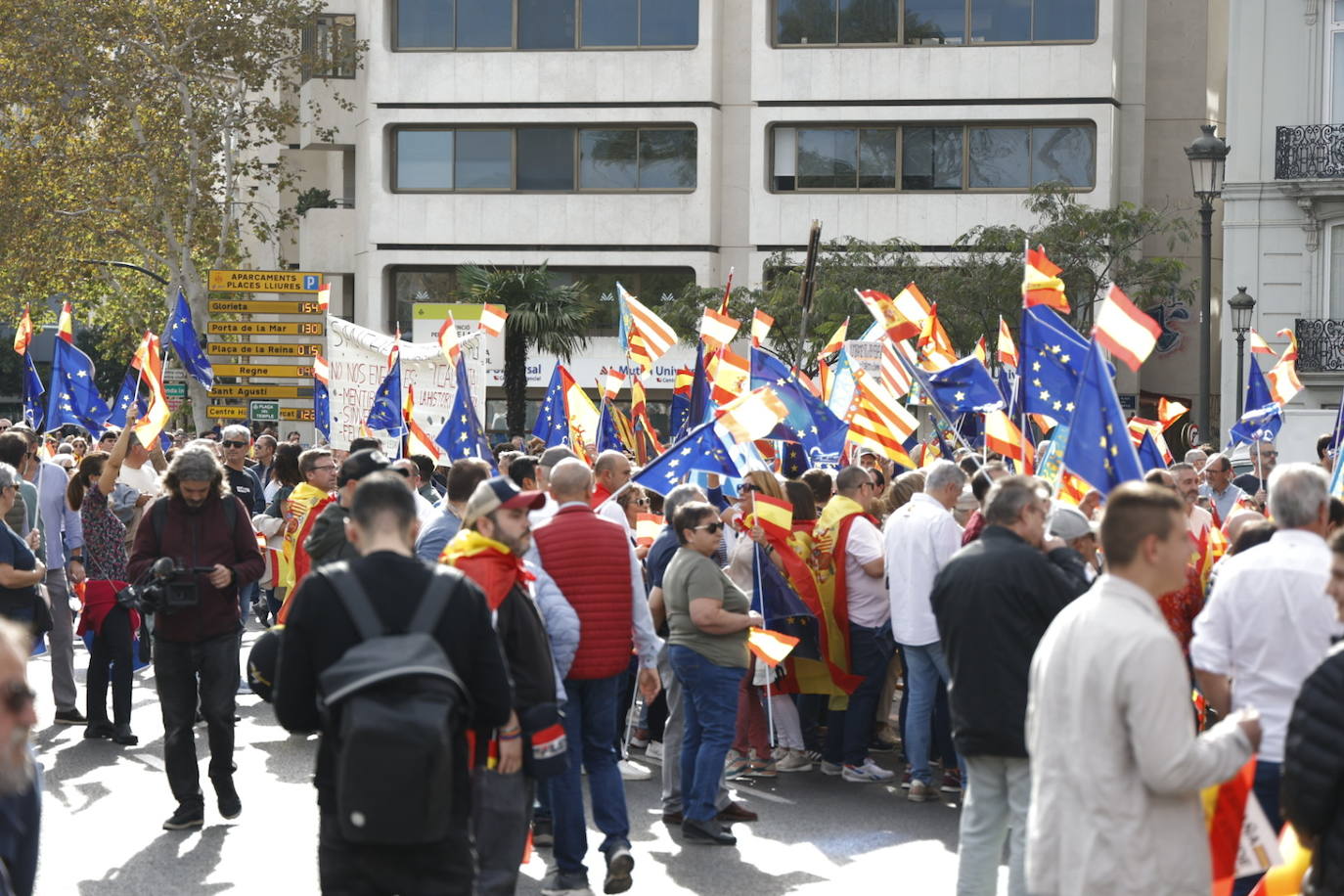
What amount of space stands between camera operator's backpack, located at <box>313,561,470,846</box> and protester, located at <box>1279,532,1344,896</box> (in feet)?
7.47

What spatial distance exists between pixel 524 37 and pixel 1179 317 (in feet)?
58.4

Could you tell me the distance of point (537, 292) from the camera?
133ft

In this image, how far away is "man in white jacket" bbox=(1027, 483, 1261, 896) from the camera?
474cm

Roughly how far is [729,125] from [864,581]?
1498 inches

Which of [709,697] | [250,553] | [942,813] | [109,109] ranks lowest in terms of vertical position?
[942,813]

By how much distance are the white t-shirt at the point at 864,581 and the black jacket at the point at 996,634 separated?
13.7 feet

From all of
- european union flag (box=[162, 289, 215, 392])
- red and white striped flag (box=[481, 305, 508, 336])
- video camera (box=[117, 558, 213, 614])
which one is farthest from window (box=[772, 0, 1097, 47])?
video camera (box=[117, 558, 213, 614])

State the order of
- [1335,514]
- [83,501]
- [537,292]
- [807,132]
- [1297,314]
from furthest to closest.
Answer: [807,132], [537,292], [1297,314], [83,501], [1335,514]

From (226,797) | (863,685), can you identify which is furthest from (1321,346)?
(226,797)

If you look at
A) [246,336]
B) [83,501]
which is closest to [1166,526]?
[83,501]

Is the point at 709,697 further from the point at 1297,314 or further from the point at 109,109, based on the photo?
the point at 109,109

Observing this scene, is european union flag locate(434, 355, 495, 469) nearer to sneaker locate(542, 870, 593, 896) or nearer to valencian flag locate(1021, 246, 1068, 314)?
valencian flag locate(1021, 246, 1068, 314)

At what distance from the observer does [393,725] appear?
530cm

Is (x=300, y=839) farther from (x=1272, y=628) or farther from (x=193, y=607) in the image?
(x=1272, y=628)
